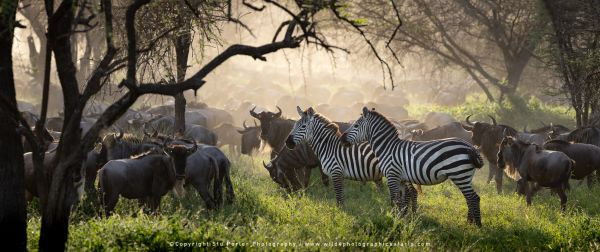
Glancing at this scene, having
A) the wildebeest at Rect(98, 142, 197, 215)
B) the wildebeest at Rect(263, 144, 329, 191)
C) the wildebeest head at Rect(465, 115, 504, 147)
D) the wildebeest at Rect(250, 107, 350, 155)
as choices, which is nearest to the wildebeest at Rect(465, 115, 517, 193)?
the wildebeest head at Rect(465, 115, 504, 147)

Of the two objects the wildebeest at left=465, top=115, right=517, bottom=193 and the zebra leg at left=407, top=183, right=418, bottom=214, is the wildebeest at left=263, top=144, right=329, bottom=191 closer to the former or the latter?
the zebra leg at left=407, top=183, right=418, bottom=214

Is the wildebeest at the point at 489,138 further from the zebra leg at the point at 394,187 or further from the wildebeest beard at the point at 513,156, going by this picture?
the zebra leg at the point at 394,187

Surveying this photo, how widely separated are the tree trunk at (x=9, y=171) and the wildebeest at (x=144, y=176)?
5.90 feet

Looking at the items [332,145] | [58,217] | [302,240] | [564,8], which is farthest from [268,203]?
[564,8]

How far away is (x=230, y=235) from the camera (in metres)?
7.68

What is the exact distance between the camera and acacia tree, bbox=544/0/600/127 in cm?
1569

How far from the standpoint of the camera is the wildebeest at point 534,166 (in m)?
11.8

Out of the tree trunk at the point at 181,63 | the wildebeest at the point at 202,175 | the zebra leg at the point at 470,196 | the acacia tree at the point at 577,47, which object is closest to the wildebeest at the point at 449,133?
the acacia tree at the point at 577,47

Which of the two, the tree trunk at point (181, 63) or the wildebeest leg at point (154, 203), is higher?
the tree trunk at point (181, 63)

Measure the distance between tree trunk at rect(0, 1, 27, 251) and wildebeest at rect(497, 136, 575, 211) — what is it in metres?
8.69

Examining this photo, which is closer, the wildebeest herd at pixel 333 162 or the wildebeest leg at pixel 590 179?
the wildebeest herd at pixel 333 162

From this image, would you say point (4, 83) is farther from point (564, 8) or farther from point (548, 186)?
point (564, 8)

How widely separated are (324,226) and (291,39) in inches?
126

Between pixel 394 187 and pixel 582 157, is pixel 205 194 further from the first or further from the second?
pixel 582 157
